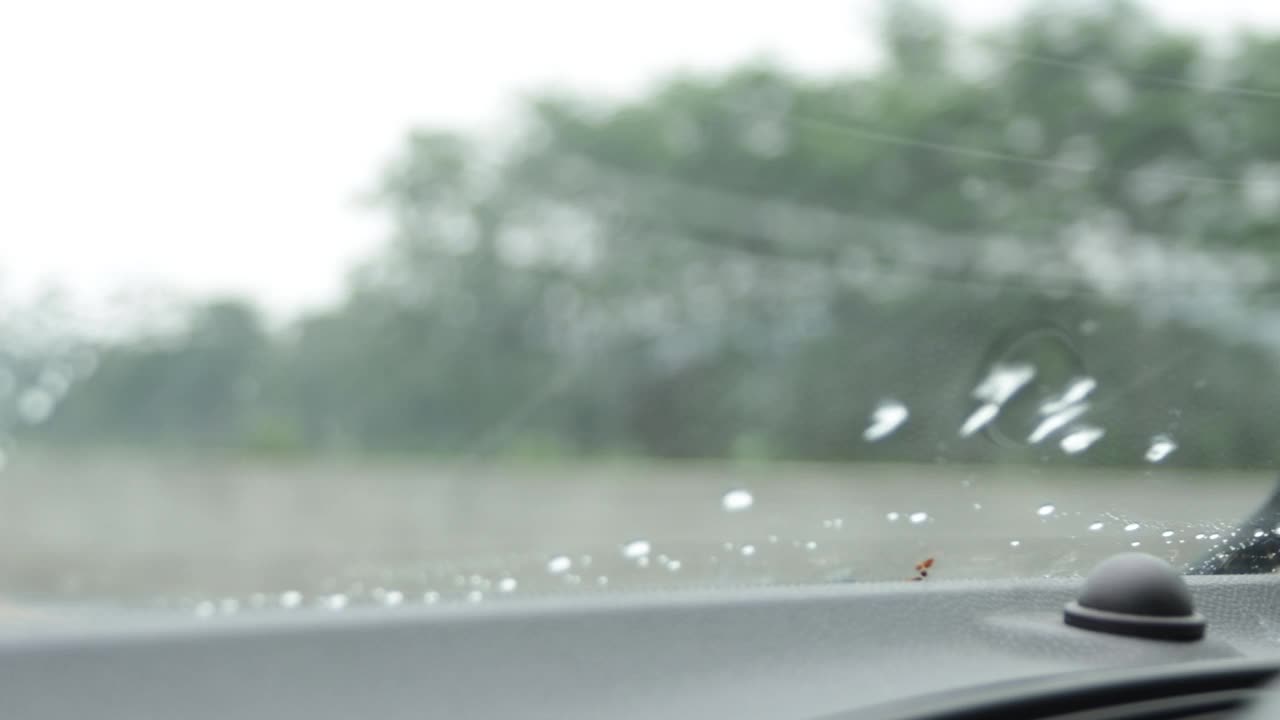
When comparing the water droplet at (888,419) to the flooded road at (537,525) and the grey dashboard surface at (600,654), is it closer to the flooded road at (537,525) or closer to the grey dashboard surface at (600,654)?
the flooded road at (537,525)

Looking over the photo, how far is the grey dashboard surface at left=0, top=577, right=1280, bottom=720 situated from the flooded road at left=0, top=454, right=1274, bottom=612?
0.50ft

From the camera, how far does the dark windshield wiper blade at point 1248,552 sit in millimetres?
1990

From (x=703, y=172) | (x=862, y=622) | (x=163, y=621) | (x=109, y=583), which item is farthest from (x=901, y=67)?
(x=163, y=621)

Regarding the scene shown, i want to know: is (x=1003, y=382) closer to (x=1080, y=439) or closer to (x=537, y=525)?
(x=1080, y=439)

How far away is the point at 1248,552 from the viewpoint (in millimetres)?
2010

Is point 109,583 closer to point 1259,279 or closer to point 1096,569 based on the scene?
point 1096,569

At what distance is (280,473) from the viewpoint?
17.0 feet

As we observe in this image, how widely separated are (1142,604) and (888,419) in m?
0.94

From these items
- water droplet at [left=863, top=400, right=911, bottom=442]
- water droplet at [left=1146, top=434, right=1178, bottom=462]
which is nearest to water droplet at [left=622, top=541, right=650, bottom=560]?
water droplet at [left=863, top=400, right=911, bottom=442]

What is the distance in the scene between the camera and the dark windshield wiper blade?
1990 mm

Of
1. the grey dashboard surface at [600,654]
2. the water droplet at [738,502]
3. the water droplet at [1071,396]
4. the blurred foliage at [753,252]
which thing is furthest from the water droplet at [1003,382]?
the blurred foliage at [753,252]

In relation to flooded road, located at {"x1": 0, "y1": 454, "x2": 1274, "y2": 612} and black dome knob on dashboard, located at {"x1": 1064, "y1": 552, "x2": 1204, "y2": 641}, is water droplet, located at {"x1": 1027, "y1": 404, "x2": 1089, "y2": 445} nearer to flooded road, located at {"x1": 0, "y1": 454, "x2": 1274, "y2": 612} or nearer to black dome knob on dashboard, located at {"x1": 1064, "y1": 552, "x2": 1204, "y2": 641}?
flooded road, located at {"x1": 0, "y1": 454, "x2": 1274, "y2": 612}

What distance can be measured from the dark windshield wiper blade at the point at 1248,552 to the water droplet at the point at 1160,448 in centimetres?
16

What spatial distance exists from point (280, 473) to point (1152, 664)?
13.4 ft
